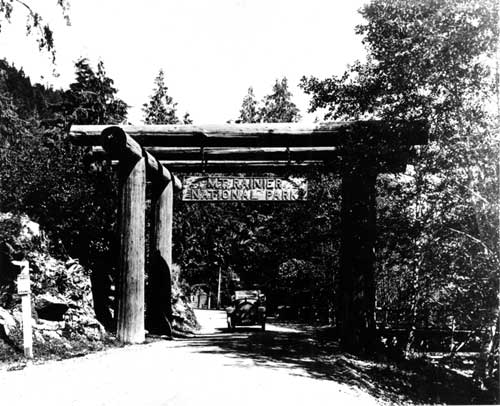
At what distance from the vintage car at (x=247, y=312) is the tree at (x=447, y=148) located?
40.1 feet

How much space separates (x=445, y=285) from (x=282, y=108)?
1580 inches

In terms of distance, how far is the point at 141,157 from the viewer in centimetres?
1235

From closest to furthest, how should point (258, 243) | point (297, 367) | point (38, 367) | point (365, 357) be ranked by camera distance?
point (38, 367) < point (297, 367) < point (365, 357) < point (258, 243)

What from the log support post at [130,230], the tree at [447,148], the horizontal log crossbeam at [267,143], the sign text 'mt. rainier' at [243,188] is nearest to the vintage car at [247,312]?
Answer: the horizontal log crossbeam at [267,143]

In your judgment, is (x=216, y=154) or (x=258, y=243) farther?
(x=258, y=243)

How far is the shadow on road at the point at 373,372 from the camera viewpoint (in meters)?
8.37

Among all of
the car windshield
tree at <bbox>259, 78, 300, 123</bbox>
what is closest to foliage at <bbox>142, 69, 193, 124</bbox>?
tree at <bbox>259, 78, 300, 123</bbox>

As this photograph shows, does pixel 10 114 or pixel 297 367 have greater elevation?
pixel 10 114

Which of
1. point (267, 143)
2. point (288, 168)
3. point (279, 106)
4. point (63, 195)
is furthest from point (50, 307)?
point (279, 106)

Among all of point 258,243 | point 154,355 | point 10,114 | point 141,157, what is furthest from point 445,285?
point 258,243

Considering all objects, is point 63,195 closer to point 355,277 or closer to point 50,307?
point 50,307

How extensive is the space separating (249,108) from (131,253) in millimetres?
39464

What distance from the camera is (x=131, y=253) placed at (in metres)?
11.8

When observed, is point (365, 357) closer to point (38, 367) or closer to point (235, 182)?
point (235, 182)
